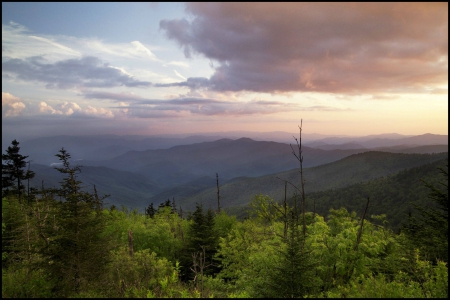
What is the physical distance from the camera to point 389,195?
14288cm

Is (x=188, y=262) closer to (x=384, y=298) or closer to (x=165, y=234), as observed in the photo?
(x=165, y=234)

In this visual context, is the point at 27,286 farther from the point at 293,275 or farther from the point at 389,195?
the point at 389,195

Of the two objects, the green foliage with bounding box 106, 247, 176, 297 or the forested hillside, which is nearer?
the green foliage with bounding box 106, 247, 176, 297

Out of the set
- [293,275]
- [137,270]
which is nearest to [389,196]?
[137,270]

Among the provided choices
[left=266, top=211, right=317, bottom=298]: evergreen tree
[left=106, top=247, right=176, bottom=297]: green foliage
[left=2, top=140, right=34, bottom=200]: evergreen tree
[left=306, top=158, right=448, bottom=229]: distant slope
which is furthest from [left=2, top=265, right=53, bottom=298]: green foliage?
[left=306, top=158, right=448, bottom=229]: distant slope

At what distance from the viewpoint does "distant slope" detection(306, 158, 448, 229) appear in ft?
395

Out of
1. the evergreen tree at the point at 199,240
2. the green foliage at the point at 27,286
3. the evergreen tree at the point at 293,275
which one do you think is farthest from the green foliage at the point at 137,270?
the evergreen tree at the point at 199,240

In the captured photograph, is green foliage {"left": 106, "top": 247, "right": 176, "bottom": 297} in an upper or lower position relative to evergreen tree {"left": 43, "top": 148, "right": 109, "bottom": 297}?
lower

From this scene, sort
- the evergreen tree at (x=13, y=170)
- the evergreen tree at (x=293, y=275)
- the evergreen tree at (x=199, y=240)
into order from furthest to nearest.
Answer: the evergreen tree at (x=13, y=170) → the evergreen tree at (x=199, y=240) → the evergreen tree at (x=293, y=275)

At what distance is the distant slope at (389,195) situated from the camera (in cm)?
12046

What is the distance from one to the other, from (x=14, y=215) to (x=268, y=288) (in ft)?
76.5

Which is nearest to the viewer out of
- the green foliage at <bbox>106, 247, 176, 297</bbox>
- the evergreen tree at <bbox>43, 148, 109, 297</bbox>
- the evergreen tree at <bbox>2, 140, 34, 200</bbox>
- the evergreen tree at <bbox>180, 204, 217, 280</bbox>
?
the evergreen tree at <bbox>43, 148, 109, 297</bbox>

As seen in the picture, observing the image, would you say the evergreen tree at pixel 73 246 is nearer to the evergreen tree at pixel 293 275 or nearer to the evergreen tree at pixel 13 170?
the evergreen tree at pixel 293 275

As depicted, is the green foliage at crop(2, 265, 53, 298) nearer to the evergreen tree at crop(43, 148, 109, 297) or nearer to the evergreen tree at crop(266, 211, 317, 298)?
the evergreen tree at crop(43, 148, 109, 297)
